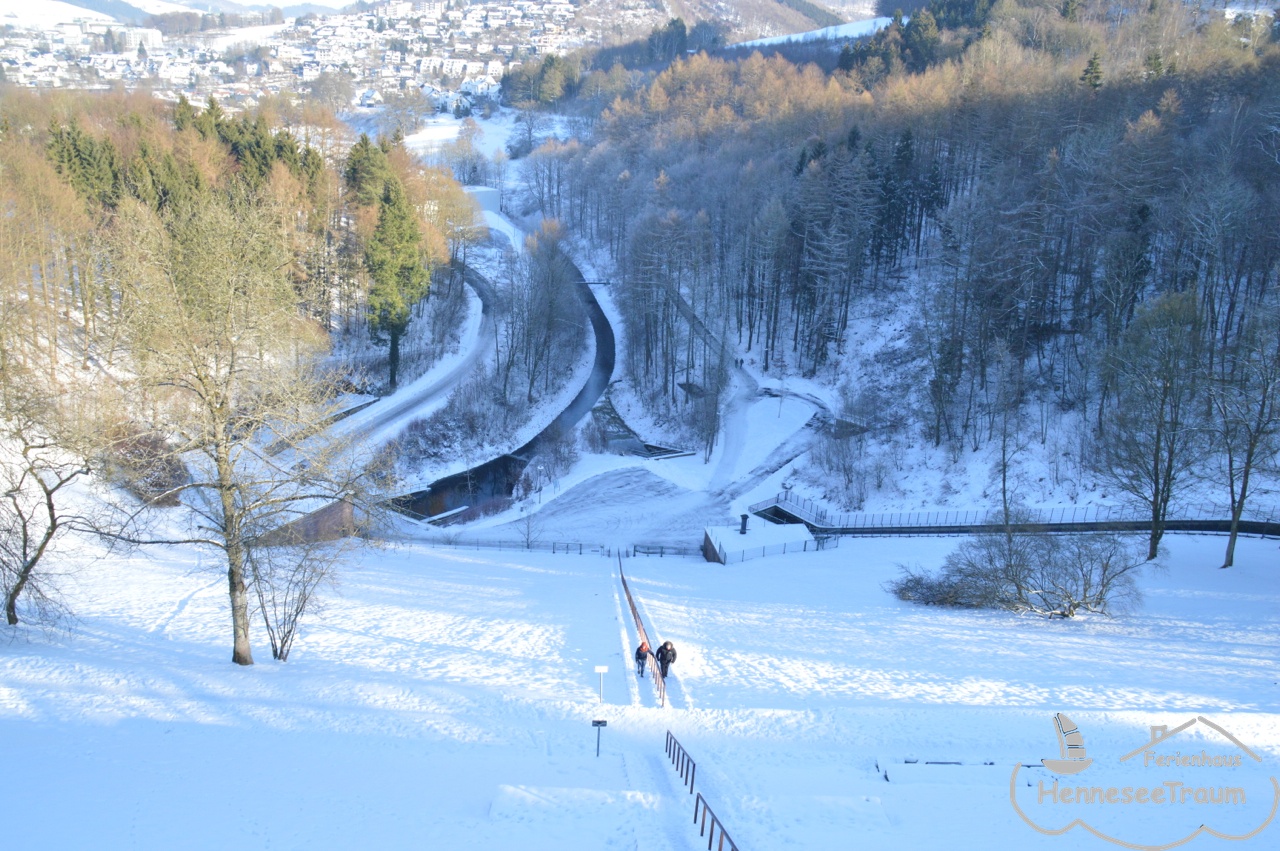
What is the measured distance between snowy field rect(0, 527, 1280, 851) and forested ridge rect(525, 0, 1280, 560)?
7.89 metres

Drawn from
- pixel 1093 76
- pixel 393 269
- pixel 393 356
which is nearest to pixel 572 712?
pixel 393 356

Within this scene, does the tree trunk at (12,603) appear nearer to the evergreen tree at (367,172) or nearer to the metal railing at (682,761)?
the metal railing at (682,761)

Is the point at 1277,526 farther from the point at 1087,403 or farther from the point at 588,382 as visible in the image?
the point at 588,382

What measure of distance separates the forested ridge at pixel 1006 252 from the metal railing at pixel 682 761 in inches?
728

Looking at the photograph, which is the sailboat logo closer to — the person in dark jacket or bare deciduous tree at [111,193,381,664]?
the person in dark jacket

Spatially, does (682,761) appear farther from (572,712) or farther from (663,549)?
(663,549)

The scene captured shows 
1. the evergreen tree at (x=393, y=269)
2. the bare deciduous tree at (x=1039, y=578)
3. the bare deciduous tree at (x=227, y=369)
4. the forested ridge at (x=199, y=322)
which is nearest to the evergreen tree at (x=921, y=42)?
the forested ridge at (x=199, y=322)

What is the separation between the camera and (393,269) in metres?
40.8

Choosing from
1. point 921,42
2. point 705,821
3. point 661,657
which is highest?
point 921,42

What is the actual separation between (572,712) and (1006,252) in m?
32.0

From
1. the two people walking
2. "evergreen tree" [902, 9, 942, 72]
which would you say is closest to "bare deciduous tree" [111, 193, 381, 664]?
the two people walking

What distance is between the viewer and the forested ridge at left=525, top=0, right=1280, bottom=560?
2595 cm

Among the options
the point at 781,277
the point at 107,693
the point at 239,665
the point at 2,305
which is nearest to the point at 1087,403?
the point at 781,277

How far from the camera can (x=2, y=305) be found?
24.6 metres
